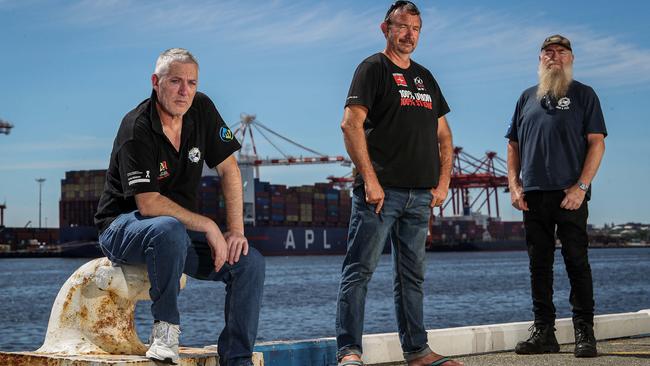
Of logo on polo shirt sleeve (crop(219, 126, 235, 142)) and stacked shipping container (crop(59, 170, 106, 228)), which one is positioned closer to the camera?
logo on polo shirt sleeve (crop(219, 126, 235, 142))

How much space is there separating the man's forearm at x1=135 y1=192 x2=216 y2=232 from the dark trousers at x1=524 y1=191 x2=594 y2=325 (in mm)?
2190

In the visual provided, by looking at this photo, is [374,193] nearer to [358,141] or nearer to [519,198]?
[358,141]

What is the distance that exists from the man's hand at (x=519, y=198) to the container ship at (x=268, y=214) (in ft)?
198

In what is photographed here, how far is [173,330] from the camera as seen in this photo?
9.04 feet

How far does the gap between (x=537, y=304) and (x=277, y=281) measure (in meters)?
36.4

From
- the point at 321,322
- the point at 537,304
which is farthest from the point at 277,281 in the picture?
the point at 537,304

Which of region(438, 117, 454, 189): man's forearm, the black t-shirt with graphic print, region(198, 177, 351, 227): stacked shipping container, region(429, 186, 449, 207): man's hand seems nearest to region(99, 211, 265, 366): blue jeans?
the black t-shirt with graphic print

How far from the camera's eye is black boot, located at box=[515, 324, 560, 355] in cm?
438

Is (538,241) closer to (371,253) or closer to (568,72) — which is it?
(568,72)

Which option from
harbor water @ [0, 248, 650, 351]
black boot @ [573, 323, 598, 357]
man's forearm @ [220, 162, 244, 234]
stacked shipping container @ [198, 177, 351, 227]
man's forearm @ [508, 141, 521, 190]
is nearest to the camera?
man's forearm @ [220, 162, 244, 234]

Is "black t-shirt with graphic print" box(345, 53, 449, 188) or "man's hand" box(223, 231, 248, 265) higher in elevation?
"black t-shirt with graphic print" box(345, 53, 449, 188)

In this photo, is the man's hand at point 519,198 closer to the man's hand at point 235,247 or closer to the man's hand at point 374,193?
the man's hand at point 374,193

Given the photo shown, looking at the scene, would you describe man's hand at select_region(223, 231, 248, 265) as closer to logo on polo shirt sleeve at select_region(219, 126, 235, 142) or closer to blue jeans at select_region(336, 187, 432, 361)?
logo on polo shirt sleeve at select_region(219, 126, 235, 142)

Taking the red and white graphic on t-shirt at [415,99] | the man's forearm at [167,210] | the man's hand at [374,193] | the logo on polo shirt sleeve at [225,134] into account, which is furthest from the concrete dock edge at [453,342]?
the red and white graphic on t-shirt at [415,99]
